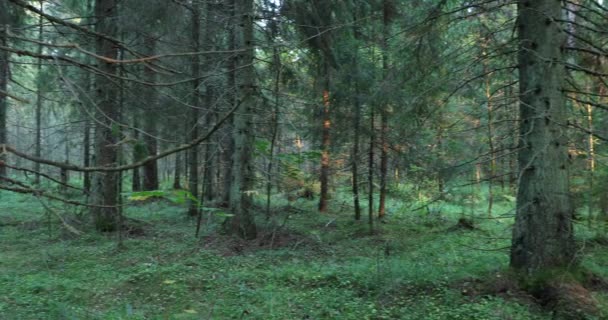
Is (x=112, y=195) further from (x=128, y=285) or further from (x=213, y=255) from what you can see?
(x=128, y=285)

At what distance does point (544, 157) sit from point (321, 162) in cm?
1094

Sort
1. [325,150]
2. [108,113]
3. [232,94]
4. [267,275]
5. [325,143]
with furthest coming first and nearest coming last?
[325,143]
[325,150]
[232,94]
[108,113]
[267,275]

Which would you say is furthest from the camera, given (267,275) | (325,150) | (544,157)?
(325,150)

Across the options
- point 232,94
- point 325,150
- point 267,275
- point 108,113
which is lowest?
point 267,275

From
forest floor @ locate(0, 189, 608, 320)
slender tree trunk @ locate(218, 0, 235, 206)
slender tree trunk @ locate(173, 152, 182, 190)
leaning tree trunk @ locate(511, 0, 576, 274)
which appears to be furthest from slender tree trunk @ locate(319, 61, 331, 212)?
leaning tree trunk @ locate(511, 0, 576, 274)

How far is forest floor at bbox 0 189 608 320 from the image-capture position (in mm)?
6223

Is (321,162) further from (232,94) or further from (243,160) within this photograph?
(243,160)

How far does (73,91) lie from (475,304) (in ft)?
17.8

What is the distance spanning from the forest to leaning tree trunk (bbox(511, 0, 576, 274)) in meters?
0.02

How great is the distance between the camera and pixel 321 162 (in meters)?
16.9

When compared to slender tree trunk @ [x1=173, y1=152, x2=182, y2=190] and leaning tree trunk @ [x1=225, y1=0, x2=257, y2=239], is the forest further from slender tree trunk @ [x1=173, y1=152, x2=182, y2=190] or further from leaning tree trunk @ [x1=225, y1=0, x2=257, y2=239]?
slender tree trunk @ [x1=173, y1=152, x2=182, y2=190]

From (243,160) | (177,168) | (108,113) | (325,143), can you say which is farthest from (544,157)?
(177,168)

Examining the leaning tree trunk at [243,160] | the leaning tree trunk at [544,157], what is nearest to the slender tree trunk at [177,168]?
the leaning tree trunk at [243,160]

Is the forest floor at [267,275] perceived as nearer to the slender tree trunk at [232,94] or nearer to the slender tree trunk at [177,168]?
the slender tree trunk at [232,94]
